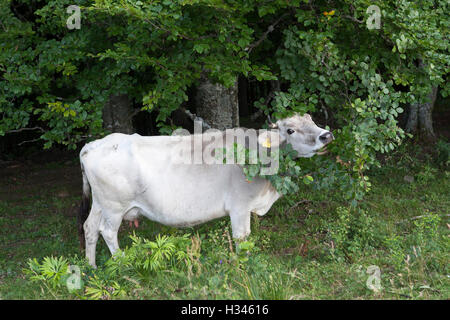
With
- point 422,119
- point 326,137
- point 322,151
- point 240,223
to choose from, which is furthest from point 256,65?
point 422,119

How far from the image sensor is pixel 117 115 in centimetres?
841

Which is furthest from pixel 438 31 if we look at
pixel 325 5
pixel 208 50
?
pixel 208 50

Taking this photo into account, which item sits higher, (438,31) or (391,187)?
(438,31)

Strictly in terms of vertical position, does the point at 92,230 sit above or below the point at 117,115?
below

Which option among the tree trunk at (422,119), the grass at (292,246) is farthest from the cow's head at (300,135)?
the tree trunk at (422,119)

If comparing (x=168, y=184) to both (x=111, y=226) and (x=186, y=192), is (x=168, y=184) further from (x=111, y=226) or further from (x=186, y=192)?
(x=111, y=226)

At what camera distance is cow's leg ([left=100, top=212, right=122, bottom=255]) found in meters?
5.92

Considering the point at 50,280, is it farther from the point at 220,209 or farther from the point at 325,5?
the point at 325,5

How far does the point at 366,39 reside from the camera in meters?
6.77

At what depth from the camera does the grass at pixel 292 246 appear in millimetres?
4500

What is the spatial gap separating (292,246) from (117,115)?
3.46 metres

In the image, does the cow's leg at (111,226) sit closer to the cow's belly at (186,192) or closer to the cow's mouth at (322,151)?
the cow's belly at (186,192)

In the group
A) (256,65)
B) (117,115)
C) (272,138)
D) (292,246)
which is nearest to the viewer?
(272,138)

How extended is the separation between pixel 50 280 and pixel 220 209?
6.26 feet
